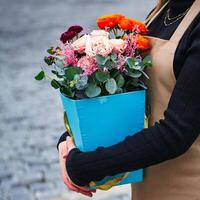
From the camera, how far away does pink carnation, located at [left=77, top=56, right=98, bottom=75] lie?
4.78 feet

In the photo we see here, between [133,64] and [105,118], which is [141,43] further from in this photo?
[105,118]

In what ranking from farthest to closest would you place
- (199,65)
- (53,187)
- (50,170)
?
(50,170), (53,187), (199,65)

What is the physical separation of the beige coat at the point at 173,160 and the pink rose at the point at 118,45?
93 mm

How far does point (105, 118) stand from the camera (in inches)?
60.4

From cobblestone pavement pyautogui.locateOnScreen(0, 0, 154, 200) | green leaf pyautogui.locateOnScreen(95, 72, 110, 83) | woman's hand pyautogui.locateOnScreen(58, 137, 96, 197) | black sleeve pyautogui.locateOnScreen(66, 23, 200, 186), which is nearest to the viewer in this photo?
black sleeve pyautogui.locateOnScreen(66, 23, 200, 186)

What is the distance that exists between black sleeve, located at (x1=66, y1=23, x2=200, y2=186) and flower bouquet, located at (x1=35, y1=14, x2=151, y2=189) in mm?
88

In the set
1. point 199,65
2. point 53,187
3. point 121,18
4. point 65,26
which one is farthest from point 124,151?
point 65,26

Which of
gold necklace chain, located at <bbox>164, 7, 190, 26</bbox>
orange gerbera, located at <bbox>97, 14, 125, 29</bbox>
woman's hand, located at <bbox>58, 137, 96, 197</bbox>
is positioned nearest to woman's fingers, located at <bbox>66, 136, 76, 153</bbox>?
woman's hand, located at <bbox>58, 137, 96, 197</bbox>

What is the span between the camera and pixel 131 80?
1.52 metres

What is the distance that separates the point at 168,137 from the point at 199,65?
0.22 meters

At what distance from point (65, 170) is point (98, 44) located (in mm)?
406

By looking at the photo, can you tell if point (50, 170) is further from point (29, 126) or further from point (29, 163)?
point (29, 126)

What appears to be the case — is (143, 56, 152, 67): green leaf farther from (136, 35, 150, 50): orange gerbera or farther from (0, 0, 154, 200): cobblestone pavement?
(0, 0, 154, 200): cobblestone pavement

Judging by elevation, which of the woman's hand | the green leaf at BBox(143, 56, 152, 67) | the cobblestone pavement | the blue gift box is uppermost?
the green leaf at BBox(143, 56, 152, 67)
